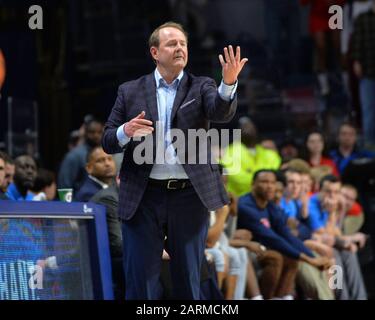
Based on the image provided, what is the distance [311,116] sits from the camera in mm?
10836

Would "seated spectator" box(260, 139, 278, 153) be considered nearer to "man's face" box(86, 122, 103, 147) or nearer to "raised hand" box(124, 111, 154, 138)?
"man's face" box(86, 122, 103, 147)

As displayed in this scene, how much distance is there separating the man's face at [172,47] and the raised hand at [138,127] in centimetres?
37

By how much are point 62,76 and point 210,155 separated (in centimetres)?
546

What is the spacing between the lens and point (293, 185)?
9.36 m

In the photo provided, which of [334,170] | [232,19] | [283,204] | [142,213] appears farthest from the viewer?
[232,19]

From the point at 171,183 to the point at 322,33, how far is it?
605 centimetres

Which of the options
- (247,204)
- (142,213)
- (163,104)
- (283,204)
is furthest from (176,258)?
(283,204)

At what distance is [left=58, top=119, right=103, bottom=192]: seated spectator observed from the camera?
28.9ft

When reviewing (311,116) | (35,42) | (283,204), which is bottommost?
(283,204)

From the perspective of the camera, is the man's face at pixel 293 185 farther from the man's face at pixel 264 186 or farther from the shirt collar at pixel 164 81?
the shirt collar at pixel 164 81

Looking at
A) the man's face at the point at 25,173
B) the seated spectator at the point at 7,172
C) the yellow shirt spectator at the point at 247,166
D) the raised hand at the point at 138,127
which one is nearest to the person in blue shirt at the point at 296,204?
the yellow shirt spectator at the point at 247,166

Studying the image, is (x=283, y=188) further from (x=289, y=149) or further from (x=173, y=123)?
(x=173, y=123)

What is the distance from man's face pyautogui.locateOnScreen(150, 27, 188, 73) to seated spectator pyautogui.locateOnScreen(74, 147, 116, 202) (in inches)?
83.9

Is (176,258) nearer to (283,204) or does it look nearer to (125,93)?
(125,93)
